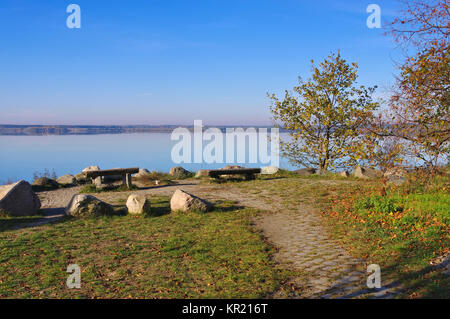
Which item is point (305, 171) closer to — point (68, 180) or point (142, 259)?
point (68, 180)

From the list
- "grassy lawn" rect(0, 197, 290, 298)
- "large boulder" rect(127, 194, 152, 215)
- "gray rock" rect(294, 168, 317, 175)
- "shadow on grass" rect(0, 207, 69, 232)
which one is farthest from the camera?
"gray rock" rect(294, 168, 317, 175)

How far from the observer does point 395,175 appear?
12141mm

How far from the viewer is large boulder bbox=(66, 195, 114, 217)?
10.9m

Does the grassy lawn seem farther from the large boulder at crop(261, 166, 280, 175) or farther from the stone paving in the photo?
the large boulder at crop(261, 166, 280, 175)

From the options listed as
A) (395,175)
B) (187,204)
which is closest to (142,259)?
(187,204)

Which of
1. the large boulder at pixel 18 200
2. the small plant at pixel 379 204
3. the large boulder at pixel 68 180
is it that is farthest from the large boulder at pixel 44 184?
the small plant at pixel 379 204

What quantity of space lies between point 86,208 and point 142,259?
458 centimetres

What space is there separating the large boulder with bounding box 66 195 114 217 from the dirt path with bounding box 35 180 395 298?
70cm

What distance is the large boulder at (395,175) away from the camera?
10.7 m

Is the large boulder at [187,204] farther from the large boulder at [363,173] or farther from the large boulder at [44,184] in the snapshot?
the large boulder at [363,173]

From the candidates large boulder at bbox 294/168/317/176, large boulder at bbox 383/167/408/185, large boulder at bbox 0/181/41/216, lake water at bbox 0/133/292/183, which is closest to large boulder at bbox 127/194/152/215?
large boulder at bbox 0/181/41/216
